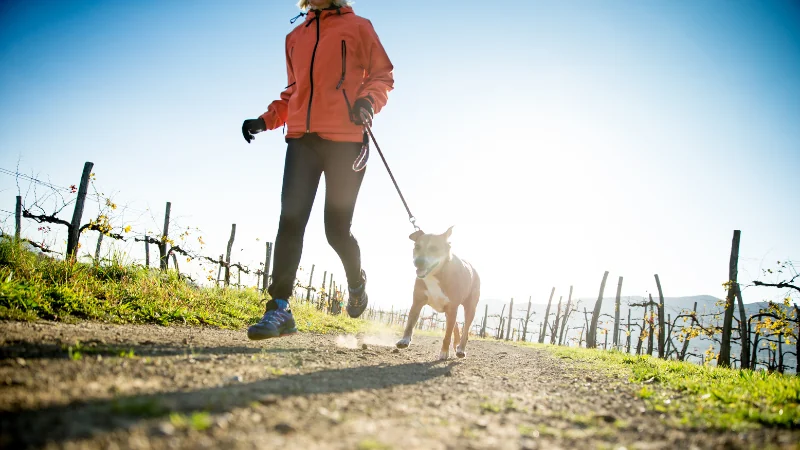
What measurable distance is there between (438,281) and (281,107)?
254 centimetres

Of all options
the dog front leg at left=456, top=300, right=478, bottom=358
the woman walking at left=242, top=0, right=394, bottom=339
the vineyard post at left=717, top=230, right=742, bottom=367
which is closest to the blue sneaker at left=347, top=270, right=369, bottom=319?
the woman walking at left=242, top=0, right=394, bottom=339

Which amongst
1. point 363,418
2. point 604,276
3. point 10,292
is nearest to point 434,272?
point 363,418

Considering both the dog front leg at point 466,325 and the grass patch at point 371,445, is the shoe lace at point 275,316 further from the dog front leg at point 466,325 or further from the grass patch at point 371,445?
the dog front leg at point 466,325

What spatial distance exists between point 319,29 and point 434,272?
2.76m

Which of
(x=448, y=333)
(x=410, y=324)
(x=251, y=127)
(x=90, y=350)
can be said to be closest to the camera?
(x=90, y=350)

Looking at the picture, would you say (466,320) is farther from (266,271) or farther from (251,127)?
(266,271)

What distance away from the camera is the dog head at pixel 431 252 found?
13.9 feet

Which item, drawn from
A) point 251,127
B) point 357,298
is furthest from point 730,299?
point 251,127

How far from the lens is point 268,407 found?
1.37 m

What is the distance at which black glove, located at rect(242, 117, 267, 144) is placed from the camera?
371 centimetres

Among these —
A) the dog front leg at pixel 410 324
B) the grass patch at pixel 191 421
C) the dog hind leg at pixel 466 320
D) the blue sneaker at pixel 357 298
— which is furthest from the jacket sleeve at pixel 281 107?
the grass patch at pixel 191 421

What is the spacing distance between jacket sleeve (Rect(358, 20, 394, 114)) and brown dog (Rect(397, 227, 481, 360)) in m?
1.63

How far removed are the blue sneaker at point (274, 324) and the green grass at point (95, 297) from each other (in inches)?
41.6

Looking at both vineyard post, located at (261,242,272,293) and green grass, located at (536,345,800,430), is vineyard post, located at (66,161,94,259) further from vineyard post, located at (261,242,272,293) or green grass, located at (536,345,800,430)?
green grass, located at (536,345,800,430)
